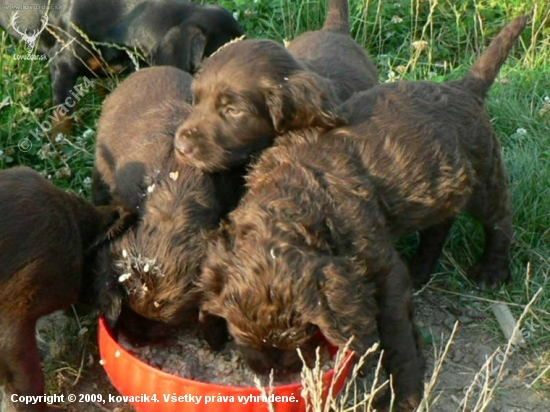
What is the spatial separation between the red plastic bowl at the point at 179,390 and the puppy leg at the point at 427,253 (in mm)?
1228

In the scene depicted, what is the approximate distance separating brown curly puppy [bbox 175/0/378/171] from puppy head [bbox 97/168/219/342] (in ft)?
0.86

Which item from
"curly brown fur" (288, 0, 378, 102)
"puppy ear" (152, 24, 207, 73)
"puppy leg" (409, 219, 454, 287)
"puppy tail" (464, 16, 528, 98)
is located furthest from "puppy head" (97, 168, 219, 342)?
"puppy ear" (152, 24, 207, 73)

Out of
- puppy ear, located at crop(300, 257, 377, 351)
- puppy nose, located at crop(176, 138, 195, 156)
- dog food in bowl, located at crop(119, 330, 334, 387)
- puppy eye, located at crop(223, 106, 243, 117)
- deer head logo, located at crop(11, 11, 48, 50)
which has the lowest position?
dog food in bowl, located at crop(119, 330, 334, 387)

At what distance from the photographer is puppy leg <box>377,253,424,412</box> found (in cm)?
388

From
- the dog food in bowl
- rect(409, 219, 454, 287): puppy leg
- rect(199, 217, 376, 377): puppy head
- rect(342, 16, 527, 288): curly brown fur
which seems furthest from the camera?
rect(409, 219, 454, 287): puppy leg

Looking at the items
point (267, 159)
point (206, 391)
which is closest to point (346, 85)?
point (267, 159)

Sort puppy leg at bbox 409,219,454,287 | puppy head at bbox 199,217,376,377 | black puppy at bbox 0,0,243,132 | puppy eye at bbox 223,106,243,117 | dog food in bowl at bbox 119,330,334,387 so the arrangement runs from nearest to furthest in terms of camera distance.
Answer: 1. puppy head at bbox 199,217,376,377
2. dog food in bowl at bbox 119,330,334,387
3. puppy eye at bbox 223,106,243,117
4. puppy leg at bbox 409,219,454,287
5. black puppy at bbox 0,0,243,132

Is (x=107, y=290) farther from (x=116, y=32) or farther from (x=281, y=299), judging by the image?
(x=116, y=32)

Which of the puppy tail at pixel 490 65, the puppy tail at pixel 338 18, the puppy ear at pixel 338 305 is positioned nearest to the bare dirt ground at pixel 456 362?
the puppy ear at pixel 338 305

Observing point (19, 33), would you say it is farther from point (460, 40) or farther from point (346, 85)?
point (460, 40)

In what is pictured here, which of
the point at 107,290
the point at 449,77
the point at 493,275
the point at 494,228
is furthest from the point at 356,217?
the point at 449,77

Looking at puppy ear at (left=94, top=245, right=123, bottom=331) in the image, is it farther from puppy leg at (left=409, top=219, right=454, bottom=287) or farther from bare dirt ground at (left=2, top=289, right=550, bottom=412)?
puppy leg at (left=409, top=219, right=454, bottom=287)

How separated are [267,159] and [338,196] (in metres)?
0.41

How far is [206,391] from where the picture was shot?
11.9ft
